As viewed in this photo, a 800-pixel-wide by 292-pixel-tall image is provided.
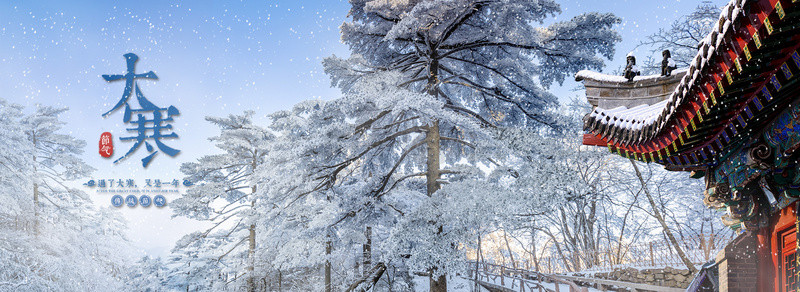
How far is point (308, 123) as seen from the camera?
8.57m

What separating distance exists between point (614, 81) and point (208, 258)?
17.6 m

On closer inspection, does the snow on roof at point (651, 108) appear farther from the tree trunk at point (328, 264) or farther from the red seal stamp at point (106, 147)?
the red seal stamp at point (106, 147)

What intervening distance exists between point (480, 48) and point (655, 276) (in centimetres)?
896

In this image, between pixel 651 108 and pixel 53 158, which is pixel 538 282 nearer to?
pixel 651 108

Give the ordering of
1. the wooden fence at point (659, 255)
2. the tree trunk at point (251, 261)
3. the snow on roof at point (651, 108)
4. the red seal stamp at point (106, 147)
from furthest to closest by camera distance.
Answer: the red seal stamp at point (106, 147) → the tree trunk at point (251, 261) → the wooden fence at point (659, 255) → the snow on roof at point (651, 108)

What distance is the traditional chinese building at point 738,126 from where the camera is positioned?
1.81m

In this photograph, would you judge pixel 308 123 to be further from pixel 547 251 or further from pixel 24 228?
pixel 547 251

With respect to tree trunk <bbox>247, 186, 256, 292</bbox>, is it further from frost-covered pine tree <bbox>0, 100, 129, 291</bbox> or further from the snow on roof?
the snow on roof

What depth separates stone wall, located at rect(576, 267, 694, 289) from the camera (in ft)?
39.6

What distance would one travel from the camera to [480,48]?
10383 mm

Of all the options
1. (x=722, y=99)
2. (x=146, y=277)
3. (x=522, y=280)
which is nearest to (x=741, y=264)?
(x=722, y=99)

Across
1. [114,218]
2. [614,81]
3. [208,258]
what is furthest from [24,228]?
[614,81]

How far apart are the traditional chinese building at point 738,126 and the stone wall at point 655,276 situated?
10286 millimetres

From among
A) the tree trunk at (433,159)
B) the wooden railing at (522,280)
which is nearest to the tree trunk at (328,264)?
the tree trunk at (433,159)
